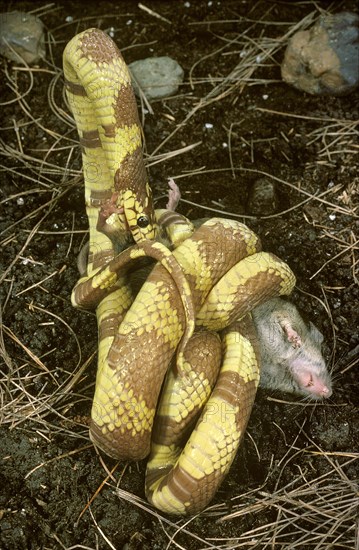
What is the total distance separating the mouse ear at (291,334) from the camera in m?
3.05

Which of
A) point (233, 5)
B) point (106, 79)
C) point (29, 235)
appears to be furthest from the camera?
point (233, 5)

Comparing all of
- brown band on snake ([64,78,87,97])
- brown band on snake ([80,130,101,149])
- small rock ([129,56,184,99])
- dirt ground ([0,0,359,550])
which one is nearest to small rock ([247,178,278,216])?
dirt ground ([0,0,359,550])

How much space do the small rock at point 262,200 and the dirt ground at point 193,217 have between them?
19 millimetres

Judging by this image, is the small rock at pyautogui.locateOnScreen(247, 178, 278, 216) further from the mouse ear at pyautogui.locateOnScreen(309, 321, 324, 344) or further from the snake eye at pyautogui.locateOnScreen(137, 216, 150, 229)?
the snake eye at pyautogui.locateOnScreen(137, 216, 150, 229)

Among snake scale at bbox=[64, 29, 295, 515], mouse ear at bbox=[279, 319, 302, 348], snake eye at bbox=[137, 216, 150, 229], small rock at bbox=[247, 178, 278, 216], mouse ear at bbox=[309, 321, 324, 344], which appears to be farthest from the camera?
small rock at bbox=[247, 178, 278, 216]

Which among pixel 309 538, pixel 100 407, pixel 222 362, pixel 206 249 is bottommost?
pixel 309 538

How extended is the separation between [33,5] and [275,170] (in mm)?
1737

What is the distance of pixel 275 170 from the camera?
3.64 m

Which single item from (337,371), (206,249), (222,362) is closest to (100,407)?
(222,362)

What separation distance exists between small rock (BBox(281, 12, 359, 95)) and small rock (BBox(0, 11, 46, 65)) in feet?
4.43

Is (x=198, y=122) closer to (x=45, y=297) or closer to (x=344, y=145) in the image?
(x=344, y=145)

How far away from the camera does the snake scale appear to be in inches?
100

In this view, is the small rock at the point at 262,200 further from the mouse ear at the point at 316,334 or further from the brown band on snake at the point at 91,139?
the brown band on snake at the point at 91,139

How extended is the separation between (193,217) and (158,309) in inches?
40.0
